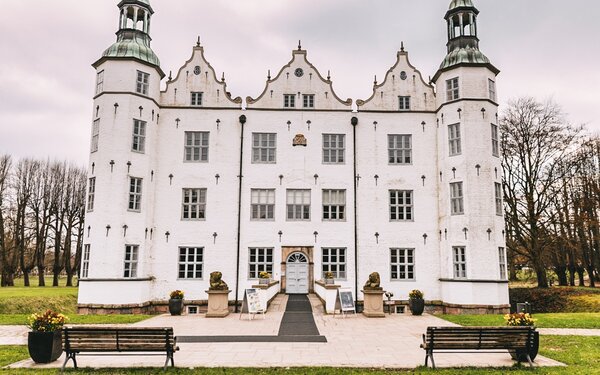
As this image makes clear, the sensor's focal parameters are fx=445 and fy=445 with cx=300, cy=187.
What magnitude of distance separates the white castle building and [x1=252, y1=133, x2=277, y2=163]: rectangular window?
0.19 ft

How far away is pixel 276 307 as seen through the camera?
63.2 feet

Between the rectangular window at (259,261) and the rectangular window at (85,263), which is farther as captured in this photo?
the rectangular window at (259,261)

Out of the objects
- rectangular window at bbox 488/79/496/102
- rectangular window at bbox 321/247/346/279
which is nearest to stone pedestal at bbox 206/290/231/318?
rectangular window at bbox 321/247/346/279

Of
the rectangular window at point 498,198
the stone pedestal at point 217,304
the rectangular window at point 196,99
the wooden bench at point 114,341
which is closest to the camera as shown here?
the wooden bench at point 114,341

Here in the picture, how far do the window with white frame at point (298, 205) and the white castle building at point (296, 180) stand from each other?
5 cm

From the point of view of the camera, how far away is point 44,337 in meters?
9.41

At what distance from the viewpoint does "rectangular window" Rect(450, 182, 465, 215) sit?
862 inches

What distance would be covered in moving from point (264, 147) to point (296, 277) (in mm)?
7075

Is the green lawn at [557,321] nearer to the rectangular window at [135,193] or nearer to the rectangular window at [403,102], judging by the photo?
the rectangular window at [403,102]

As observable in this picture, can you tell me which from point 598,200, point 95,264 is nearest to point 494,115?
point 598,200

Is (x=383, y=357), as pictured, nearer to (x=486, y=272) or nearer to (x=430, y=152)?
(x=486, y=272)

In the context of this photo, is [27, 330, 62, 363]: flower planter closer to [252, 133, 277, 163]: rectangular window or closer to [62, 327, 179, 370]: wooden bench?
[62, 327, 179, 370]: wooden bench

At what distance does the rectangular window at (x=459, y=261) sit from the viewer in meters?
21.4

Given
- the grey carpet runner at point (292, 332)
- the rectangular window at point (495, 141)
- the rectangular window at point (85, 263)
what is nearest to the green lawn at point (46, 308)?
the rectangular window at point (85, 263)
